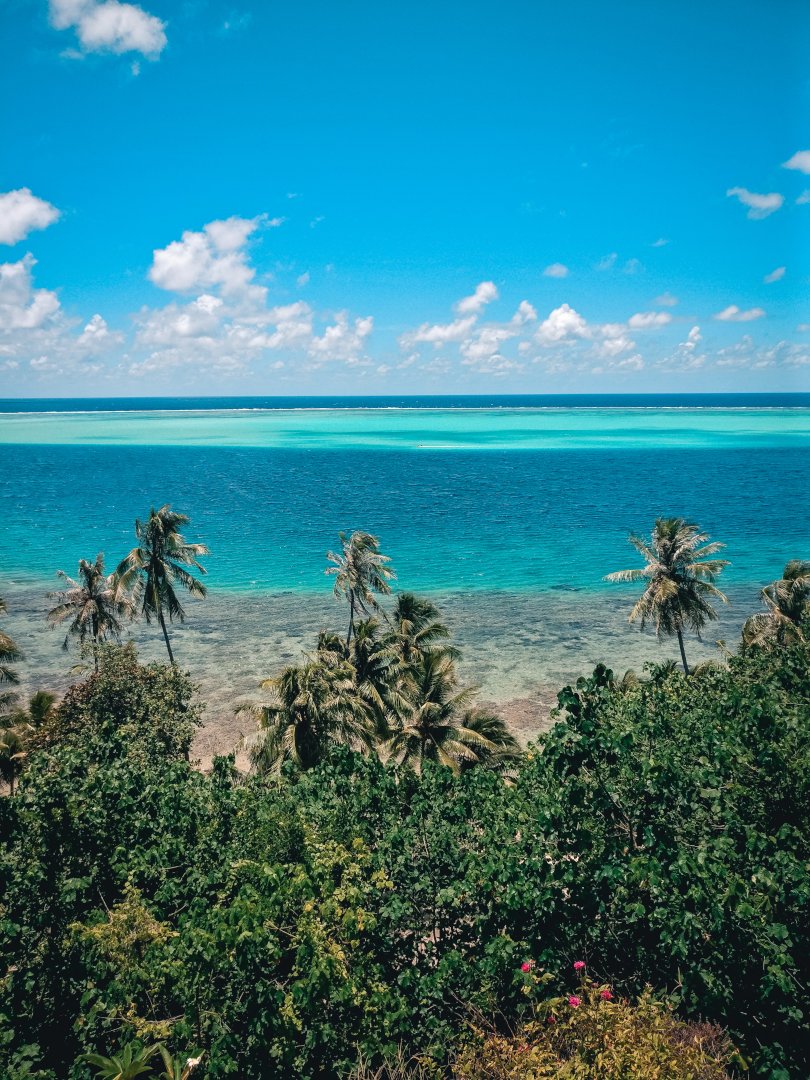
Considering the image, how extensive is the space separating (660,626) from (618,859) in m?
25.1

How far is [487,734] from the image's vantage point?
2611 cm

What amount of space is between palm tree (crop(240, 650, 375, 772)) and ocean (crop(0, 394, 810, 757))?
35.1 feet

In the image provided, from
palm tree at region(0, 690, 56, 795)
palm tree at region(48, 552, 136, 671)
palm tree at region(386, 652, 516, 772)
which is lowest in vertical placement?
palm tree at region(0, 690, 56, 795)

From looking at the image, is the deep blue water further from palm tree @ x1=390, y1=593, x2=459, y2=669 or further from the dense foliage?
the dense foliage

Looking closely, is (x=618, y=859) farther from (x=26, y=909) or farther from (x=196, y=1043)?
(x=26, y=909)

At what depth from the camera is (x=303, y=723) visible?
2356cm

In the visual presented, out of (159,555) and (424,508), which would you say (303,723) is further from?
(424,508)

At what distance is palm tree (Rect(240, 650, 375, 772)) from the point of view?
76.7 feet

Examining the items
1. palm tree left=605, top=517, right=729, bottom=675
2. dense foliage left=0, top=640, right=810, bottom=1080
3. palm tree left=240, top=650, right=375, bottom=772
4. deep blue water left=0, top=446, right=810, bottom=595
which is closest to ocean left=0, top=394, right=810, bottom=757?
deep blue water left=0, top=446, right=810, bottom=595

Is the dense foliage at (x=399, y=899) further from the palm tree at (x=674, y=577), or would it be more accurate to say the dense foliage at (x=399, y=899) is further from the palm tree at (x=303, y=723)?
the palm tree at (x=674, y=577)

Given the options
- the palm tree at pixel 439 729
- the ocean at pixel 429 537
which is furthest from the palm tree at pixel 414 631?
the ocean at pixel 429 537

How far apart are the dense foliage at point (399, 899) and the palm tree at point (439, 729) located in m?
8.06

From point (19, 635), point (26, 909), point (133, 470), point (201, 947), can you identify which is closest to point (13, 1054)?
point (26, 909)

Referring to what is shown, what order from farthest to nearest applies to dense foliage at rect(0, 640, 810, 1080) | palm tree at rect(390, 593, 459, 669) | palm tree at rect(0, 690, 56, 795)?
1. palm tree at rect(390, 593, 459, 669)
2. palm tree at rect(0, 690, 56, 795)
3. dense foliage at rect(0, 640, 810, 1080)
